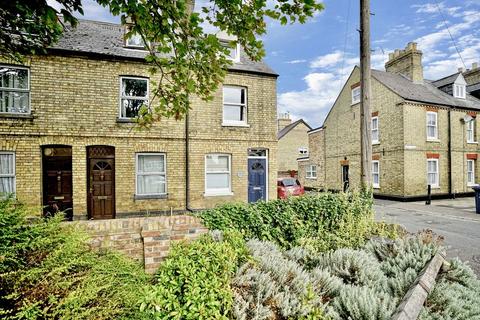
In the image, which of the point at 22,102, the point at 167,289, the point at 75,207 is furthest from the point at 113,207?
the point at 167,289

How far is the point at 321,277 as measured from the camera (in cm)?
350

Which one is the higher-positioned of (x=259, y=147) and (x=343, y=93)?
(x=343, y=93)

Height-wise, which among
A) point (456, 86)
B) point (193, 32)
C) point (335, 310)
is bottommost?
point (335, 310)

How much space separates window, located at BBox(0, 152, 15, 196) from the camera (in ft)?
30.2

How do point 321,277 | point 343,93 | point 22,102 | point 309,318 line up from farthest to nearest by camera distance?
1. point 343,93
2. point 22,102
3. point 321,277
4. point 309,318

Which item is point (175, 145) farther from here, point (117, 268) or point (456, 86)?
point (456, 86)

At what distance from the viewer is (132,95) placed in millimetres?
10750

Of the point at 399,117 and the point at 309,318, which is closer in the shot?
the point at 309,318

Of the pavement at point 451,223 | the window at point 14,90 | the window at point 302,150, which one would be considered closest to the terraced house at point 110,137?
the window at point 14,90

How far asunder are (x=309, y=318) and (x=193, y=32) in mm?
4100

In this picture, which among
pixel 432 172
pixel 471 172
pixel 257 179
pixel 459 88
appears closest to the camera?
pixel 257 179

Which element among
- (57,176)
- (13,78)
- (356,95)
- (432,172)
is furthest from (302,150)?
(13,78)

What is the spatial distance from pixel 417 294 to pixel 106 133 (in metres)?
10.6

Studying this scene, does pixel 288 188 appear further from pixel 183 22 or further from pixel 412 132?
pixel 183 22
